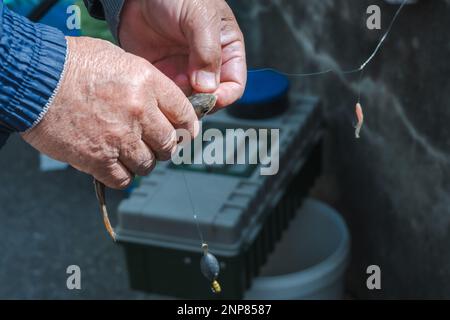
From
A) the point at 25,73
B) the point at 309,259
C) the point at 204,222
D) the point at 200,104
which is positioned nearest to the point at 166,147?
the point at 200,104

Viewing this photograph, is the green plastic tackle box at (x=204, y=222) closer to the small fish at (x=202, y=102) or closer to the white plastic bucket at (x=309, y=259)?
the white plastic bucket at (x=309, y=259)

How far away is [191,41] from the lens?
224 centimetres

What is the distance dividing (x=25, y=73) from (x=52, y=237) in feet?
8.10

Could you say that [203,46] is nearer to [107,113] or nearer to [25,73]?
[107,113]

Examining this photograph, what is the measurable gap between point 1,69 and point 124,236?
138cm

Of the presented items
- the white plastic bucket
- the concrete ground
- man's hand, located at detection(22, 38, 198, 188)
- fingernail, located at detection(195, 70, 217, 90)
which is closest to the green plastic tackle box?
the white plastic bucket

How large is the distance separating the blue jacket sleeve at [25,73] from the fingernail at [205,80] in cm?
48

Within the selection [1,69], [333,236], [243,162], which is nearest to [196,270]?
[243,162]

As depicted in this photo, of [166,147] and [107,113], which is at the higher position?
[107,113]

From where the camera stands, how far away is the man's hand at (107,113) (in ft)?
6.12

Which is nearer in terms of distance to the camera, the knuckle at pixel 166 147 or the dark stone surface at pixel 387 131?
the knuckle at pixel 166 147

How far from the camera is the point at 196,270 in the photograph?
298 cm

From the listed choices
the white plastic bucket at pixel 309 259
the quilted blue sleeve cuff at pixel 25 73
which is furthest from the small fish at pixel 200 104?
the white plastic bucket at pixel 309 259
